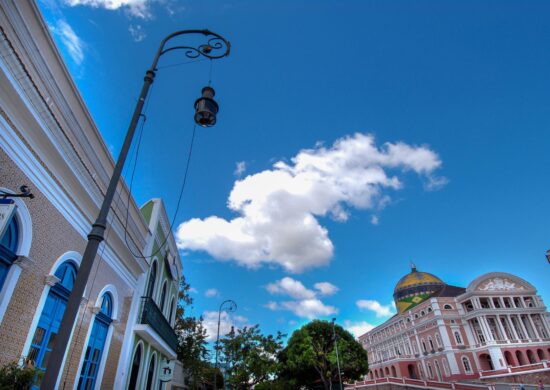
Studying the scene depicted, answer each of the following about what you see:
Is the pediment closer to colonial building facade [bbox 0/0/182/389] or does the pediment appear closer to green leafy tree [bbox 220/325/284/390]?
green leafy tree [bbox 220/325/284/390]

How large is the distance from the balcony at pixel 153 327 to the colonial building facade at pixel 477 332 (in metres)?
Result: 37.2

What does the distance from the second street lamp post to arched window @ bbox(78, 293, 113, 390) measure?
4.76 metres

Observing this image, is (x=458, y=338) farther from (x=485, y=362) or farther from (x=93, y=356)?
(x=93, y=356)

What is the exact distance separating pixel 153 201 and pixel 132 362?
6015 mm

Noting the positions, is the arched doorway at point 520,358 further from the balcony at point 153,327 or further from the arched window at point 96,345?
the arched window at point 96,345

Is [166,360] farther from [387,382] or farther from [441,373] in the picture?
[441,373]

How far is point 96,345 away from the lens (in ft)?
29.5

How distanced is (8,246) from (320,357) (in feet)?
108

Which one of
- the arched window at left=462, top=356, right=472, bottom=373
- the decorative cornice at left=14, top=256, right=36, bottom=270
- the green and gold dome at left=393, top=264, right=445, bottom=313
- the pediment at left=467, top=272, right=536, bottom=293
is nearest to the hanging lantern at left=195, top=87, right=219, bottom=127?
the decorative cornice at left=14, top=256, right=36, bottom=270

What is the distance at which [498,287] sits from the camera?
1863 inches

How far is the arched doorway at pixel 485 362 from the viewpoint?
4322 cm

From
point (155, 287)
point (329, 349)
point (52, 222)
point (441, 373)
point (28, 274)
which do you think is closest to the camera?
point (28, 274)

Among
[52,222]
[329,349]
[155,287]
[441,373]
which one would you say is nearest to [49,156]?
[52,222]

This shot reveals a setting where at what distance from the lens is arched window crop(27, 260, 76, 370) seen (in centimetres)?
650
